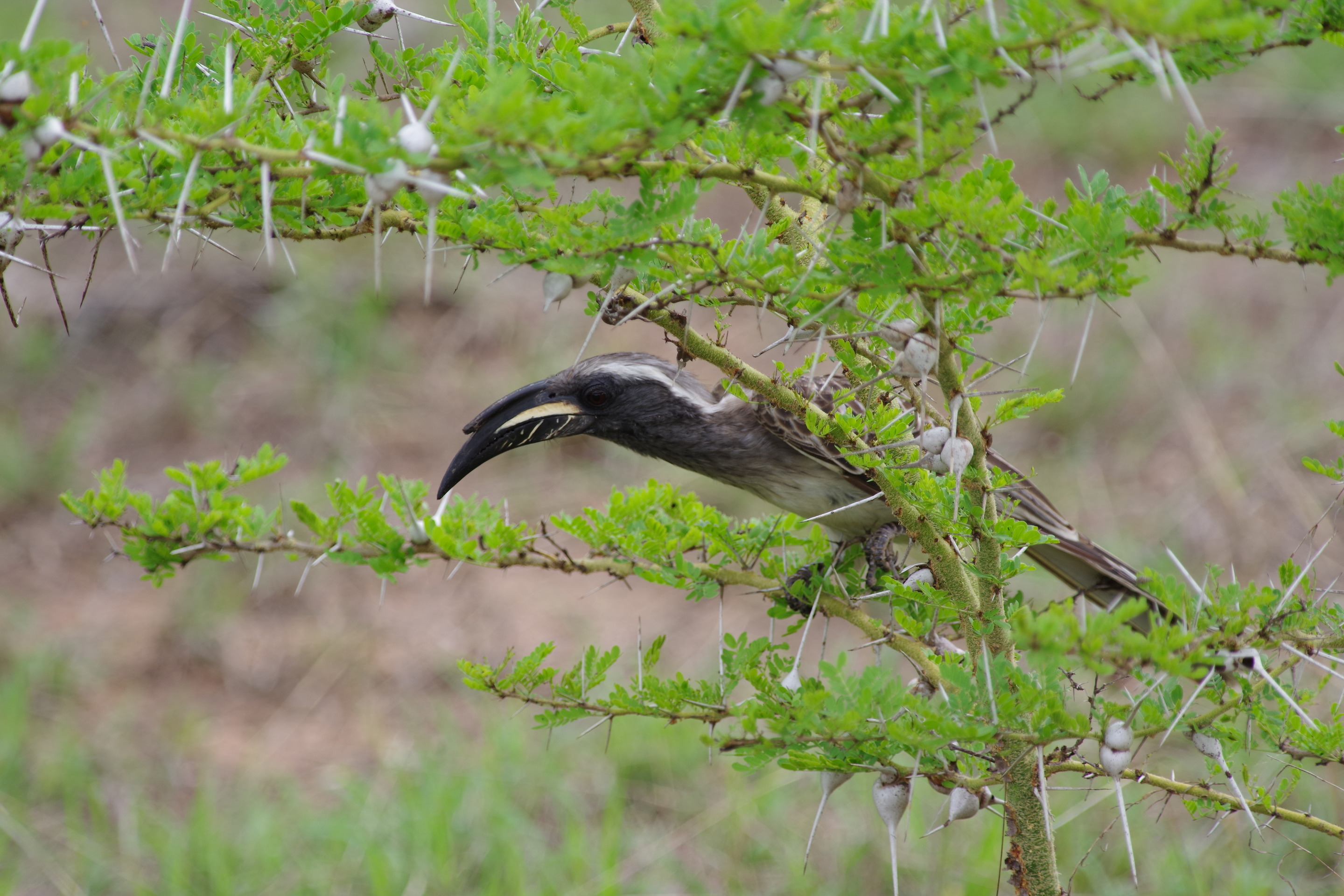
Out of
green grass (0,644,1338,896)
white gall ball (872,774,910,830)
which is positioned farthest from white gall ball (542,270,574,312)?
green grass (0,644,1338,896)

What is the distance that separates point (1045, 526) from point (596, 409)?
1347 mm

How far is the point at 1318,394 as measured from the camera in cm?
613

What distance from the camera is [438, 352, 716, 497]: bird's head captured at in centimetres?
268

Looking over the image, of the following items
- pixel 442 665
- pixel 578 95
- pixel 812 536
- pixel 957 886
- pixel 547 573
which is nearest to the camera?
pixel 578 95

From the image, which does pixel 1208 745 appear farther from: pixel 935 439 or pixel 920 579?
pixel 935 439

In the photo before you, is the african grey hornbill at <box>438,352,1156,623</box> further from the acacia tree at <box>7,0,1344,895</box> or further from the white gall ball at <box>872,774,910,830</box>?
the white gall ball at <box>872,774,910,830</box>

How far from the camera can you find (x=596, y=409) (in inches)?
115

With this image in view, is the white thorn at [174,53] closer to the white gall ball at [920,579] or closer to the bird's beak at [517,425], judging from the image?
the bird's beak at [517,425]

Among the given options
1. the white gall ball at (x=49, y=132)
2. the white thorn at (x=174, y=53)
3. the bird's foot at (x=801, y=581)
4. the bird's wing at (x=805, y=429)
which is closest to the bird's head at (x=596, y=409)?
the bird's wing at (x=805, y=429)

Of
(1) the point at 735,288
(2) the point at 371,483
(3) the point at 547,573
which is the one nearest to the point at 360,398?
(2) the point at 371,483

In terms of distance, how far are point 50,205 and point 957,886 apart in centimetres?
326

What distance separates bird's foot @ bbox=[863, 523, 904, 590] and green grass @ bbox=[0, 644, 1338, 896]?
1.30m

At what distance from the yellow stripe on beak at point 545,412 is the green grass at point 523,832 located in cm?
139

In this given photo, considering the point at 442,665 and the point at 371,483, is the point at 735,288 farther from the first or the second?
the point at 371,483
